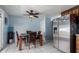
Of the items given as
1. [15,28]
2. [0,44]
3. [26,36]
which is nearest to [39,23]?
[15,28]

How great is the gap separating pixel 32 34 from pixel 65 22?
2.08m

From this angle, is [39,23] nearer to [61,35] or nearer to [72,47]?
[61,35]

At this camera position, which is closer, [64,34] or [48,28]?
[64,34]

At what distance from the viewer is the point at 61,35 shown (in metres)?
4.58

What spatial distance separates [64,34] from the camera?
4328mm

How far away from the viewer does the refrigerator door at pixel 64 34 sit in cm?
411

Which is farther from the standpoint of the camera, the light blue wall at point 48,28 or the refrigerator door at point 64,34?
the light blue wall at point 48,28

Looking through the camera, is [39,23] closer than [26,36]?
No

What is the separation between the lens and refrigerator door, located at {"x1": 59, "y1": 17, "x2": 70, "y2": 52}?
4.11 metres

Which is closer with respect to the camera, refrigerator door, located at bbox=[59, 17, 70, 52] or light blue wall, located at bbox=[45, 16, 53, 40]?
refrigerator door, located at bbox=[59, 17, 70, 52]

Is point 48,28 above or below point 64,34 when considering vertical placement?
above
